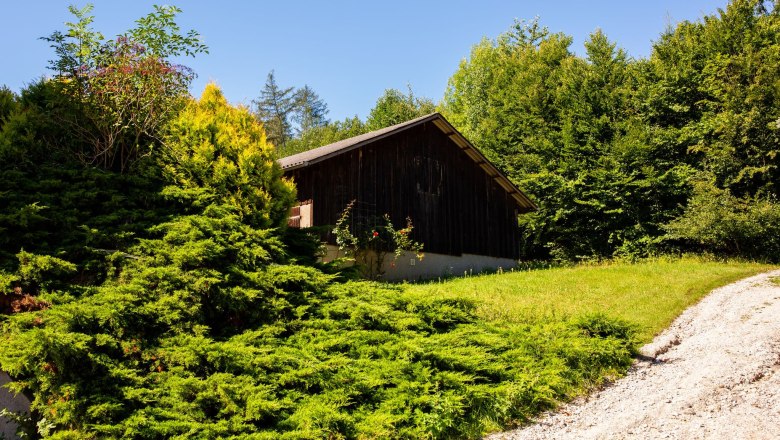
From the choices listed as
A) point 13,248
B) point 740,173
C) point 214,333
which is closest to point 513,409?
point 214,333

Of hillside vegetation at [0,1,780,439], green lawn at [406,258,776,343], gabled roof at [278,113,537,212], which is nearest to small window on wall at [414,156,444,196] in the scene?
gabled roof at [278,113,537,212]

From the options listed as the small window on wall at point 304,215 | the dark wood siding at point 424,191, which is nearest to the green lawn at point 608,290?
the dark wood siding at point 424,191

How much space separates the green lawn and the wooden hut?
3.29 metres

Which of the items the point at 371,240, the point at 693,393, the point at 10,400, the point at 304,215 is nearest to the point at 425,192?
the point at 371,240

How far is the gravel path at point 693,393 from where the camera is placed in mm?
6270

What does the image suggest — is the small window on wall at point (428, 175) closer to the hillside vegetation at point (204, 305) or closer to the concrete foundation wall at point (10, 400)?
the hillside vegetation at point (204, 305)

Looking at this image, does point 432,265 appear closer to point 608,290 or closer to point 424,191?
point 424,191

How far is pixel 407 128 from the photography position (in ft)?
65.0

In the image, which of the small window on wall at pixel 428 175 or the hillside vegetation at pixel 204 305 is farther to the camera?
the small window on wall at pixel 428 175

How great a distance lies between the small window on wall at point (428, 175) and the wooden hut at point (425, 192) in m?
0.04

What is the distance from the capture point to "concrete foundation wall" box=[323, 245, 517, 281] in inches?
753

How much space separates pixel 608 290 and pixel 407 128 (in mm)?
9341

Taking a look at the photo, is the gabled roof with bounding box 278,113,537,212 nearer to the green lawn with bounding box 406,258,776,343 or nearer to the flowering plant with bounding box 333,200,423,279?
the flowering plant with bounding box 333,200,423,279

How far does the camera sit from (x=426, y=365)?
7.33 meters
